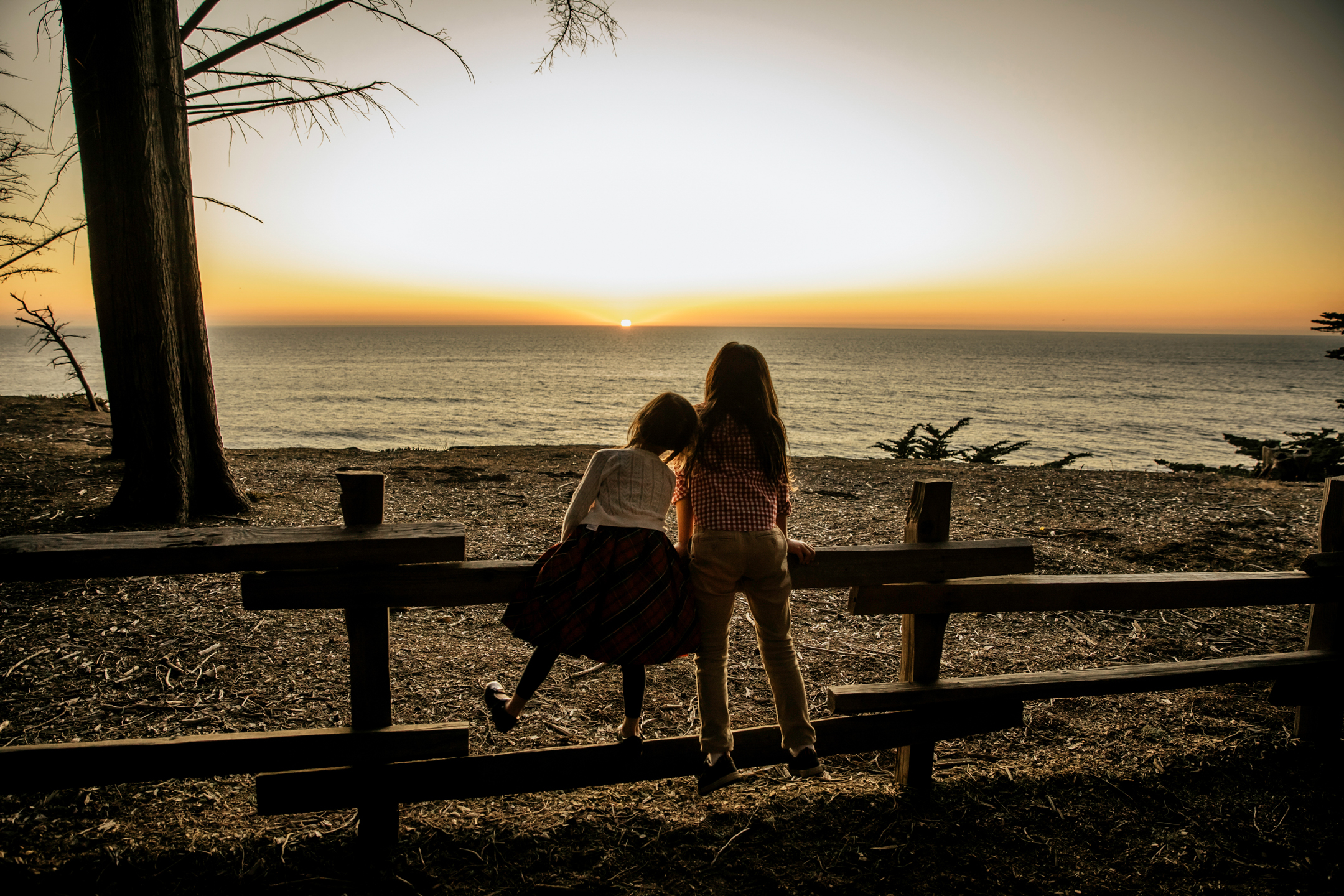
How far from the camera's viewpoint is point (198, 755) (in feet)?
8.73

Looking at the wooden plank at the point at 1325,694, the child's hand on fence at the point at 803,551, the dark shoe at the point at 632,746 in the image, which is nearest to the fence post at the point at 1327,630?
the wooden plank at the point at 1325,694

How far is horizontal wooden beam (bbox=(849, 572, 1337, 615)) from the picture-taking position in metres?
3.06

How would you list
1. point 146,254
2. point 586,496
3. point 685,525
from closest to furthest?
point 586,496
point 685,525
point 146,254

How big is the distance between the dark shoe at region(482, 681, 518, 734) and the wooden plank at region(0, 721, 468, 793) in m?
0.18

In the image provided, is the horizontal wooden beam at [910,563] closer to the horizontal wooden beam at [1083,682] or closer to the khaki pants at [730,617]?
the khaki pants at [730,617]

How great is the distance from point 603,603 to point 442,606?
2.41 feet

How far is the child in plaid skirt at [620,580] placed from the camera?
2.64 m

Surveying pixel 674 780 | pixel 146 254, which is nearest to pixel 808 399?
pixel 146 254

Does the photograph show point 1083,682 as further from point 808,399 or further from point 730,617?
point 808,399

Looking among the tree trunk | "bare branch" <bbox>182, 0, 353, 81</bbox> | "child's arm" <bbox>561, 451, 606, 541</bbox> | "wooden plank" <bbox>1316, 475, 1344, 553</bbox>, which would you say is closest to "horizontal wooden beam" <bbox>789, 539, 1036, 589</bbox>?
"child's arm" <bbox>561, 451, 606, 541</bbox>

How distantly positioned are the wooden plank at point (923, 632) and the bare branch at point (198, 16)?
30.8 ft

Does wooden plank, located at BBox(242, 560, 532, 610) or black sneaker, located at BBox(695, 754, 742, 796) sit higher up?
wooden plank, located at BBox(242, 560, 532, 610)

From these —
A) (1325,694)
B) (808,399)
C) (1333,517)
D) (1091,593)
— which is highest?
(1333,517)

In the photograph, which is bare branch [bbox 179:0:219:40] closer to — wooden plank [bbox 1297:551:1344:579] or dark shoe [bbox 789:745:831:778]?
dark shoe [bbox 789:745:831:778]
